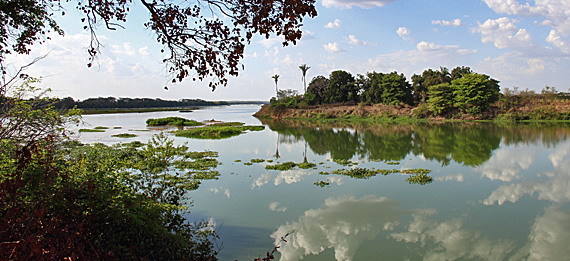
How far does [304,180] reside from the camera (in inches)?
485

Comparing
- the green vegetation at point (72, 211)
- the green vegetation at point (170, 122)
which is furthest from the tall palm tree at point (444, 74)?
the green vegetation at point (72, 211)

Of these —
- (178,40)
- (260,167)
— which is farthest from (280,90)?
(178,40)

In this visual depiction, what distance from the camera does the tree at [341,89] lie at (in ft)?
195

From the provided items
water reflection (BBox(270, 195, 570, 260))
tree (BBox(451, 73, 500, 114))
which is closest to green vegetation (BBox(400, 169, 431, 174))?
water reflection (BBox(270, 195, 570, 260))

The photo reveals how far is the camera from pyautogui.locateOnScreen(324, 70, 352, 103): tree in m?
59.4

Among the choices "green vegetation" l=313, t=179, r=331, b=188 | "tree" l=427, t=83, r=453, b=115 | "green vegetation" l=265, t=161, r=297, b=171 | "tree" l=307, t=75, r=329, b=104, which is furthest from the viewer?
"tree" l=307, t=75, r=329, b=104

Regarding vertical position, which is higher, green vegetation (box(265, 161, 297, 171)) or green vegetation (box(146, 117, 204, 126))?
green vegetation (box(146, 117, 204, 126))

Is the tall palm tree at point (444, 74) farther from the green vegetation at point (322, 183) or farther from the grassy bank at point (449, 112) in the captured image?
the green vegetation at point (322, 183)

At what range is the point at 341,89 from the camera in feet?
196

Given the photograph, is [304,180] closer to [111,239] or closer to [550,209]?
[550,209]

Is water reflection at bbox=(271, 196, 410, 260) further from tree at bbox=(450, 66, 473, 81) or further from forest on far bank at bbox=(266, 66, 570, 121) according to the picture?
tree at bbox=(450, 66, 473, 81)

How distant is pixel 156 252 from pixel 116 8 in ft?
11.7

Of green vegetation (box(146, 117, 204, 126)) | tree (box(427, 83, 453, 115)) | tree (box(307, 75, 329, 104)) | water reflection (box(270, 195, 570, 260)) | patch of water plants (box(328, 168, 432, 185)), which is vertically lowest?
water reflection (box(270, 195, 570, 260))

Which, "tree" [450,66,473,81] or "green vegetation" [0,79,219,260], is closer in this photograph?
"green vegetation" [0,79,219,260]
